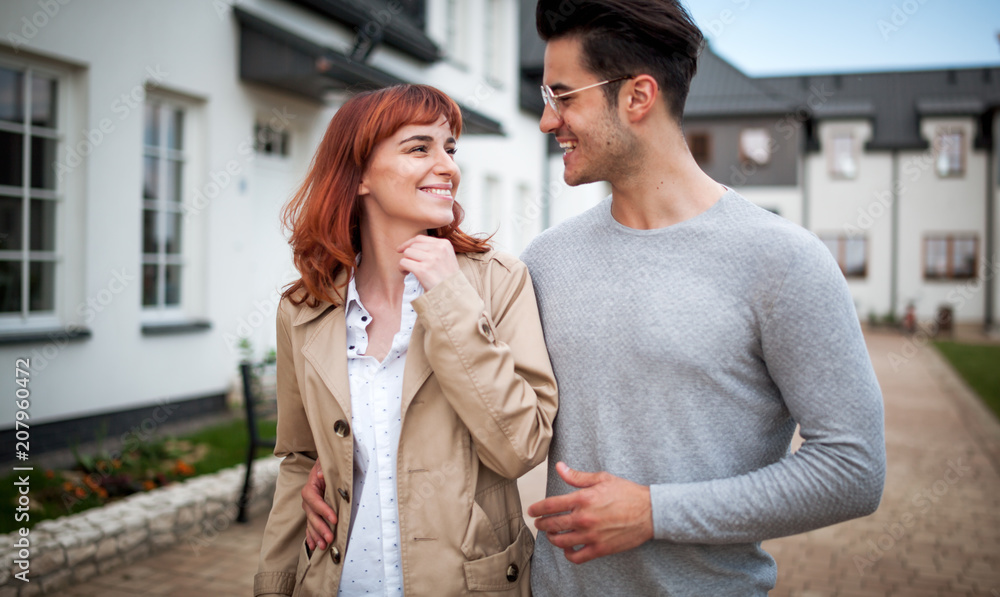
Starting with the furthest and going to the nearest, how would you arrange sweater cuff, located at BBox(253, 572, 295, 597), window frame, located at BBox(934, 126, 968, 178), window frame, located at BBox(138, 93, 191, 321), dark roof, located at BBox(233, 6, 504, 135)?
window frame, located at BBox(934, 126, 968, 178), dark roof, located at BBox(233, 6, 504, 135), window frame, located at BBox(138, 93, 191, 321), sweater cuff, located at BBox(253, 572, 295, 597)

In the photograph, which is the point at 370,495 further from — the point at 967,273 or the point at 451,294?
the point at 967,273

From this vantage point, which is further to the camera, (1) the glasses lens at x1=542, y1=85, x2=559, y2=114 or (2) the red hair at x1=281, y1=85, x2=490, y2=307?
(2) the red hair at x1=281, y1=85, x2=490, y2=307

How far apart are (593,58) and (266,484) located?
4261 mm

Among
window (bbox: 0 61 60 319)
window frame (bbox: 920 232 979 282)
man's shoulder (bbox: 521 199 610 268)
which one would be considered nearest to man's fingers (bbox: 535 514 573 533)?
man's shoulder (bbox: 521 199 610 268)

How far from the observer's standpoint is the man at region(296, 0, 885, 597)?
1524 mm

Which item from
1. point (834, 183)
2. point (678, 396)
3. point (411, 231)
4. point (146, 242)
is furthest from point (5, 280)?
point (834, 183)

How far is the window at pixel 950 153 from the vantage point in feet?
86.6

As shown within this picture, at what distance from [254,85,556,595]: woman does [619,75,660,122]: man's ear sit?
19.4 inches

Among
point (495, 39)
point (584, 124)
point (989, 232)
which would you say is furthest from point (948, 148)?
point (584, 124)

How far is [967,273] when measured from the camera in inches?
1035

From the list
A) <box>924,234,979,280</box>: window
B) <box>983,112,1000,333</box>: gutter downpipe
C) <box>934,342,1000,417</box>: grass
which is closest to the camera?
<box>934,342,1000,417</box>: grass

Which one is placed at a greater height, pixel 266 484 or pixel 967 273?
pixel 967 273

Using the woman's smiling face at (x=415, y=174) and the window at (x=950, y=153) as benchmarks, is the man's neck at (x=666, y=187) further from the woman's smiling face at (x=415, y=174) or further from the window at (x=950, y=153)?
the window at (x=950, y=153)

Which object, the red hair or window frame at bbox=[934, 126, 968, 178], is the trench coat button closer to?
the red hair
